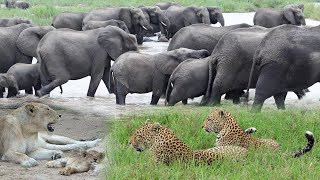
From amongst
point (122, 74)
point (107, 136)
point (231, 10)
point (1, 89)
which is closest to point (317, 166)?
point (107, 136)

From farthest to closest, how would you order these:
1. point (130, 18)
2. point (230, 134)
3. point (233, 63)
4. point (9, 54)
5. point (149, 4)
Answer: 1. point (149, 4)
2. point (130, 18)
3. point (9, 54)
4. point (233, 63)
5. point (230, 134)

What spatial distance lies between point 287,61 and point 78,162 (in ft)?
13.8

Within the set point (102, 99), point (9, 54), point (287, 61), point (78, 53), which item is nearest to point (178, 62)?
point (102, 99)

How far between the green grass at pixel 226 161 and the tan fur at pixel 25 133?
537 mm

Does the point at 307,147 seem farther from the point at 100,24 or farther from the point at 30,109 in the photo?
the point at 100,24

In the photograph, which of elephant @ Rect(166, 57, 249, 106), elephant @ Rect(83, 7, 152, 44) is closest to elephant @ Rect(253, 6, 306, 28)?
elephant @ Rect(83, 7, 152, 44)

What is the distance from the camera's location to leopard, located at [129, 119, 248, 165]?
543 centimetres

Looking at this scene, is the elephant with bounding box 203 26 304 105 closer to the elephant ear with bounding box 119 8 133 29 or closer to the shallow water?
the shallow water

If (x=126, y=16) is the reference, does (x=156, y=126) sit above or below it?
above

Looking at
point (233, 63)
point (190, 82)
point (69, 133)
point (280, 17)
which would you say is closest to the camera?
point (69, 133)

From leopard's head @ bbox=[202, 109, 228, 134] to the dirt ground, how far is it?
856 mm

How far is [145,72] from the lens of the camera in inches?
439

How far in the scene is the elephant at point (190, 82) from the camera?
1027 centimetres

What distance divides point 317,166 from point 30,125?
2.26 m
